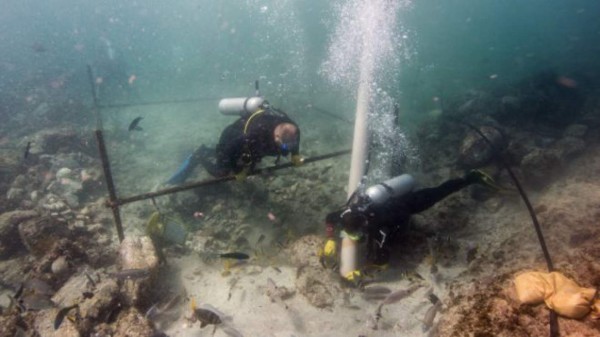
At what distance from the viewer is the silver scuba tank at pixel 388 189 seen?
5.74m

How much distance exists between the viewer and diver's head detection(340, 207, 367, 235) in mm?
5340

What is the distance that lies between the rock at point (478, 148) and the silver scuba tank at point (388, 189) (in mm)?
3464

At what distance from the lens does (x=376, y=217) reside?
5.53 m

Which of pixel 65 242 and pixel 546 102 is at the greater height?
pixel 546 102

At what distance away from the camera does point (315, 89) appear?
25.1 meters

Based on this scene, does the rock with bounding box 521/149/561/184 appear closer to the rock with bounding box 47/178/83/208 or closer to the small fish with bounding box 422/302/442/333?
the small fish with bounding box 422/302/442/333

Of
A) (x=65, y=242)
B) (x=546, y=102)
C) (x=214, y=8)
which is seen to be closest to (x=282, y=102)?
(x=546, y=102)

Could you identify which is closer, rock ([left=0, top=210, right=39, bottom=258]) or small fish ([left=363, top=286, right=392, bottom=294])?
small fish ([left=363, top=286, right=392, bottom=294])

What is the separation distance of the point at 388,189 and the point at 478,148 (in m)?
4.64

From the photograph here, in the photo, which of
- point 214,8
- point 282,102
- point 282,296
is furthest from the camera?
point 214,8

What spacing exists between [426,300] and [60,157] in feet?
42.7

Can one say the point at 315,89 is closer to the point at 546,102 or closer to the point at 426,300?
the point at 546,102

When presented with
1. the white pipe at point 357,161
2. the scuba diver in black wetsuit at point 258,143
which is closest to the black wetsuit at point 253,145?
the scuba diver in black wetsuit at point 258,143

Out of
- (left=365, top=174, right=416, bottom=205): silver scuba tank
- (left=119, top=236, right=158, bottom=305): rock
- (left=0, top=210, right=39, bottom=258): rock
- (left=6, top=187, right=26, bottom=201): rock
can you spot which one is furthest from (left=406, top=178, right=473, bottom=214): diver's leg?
(left=6, top=187, right=26, bottom=201): rock
